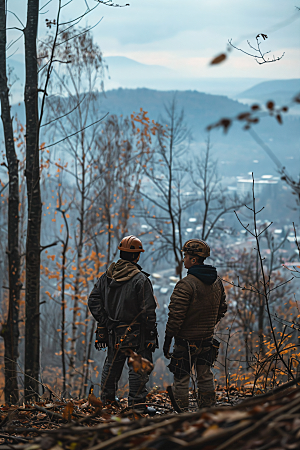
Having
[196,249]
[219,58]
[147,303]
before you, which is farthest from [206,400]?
[219,58]

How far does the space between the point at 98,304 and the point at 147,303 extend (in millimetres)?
600

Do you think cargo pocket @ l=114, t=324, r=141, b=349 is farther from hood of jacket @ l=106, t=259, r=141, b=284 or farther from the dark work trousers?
hood of jacket @ l=106, t=259, r=141, b=284

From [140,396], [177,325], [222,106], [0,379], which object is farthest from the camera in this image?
[222,106]

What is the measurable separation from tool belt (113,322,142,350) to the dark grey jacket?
2.6 inches

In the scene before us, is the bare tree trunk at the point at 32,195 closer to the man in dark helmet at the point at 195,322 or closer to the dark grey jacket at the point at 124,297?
the dark grey jacket at the point at 124,297

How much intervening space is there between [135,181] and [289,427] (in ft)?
41.6

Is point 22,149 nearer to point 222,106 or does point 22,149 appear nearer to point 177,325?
point 177,325

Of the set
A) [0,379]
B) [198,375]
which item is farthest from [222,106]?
[198,375]

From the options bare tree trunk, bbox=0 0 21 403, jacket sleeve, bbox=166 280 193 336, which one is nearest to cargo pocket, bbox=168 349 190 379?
jacket sleeve, bbox=166 280 193 336

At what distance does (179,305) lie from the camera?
3521mm

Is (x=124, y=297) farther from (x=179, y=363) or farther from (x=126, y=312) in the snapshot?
(x=179, y=363)

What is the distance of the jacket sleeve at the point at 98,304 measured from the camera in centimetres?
407

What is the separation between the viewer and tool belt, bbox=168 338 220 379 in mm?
3641

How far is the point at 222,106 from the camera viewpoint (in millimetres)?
41594
